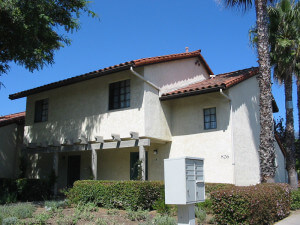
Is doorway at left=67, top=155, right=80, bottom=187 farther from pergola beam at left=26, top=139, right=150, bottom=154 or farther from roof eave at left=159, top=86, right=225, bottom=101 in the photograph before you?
roof eave at left=159, top=86, right=225, bottom=101

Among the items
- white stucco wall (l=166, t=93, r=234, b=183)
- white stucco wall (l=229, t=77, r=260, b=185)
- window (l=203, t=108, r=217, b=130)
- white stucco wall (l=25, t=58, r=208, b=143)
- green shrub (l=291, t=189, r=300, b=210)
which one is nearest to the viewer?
green shrub (l=291, t=189, r=300, b=210)

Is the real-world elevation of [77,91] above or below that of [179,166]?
above

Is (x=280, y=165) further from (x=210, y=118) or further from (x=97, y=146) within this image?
(x=97, y=146)

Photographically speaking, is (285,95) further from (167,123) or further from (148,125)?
(148,125)

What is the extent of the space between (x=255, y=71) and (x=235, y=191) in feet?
30.1

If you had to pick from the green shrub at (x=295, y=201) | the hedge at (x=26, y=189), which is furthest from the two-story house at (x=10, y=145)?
the green shrub at (x=295, y=201)

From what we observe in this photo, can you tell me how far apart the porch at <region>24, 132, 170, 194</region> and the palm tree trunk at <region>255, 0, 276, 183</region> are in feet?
14.7

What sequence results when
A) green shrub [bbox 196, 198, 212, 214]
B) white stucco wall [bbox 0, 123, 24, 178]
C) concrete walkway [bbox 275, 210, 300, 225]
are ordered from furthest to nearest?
white stucco wall [bbox 0, 123, 24, 178]
green shrub [bbox 196, 198, 212, 214]
concrete walkway [bbox 275, 210, 300, 225]

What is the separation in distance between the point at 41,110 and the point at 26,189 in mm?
4798

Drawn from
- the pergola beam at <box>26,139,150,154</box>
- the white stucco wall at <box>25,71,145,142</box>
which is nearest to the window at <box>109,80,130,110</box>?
the white stucco wall at <box>25,71,145,142</box>

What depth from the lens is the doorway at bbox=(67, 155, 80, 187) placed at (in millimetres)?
17562

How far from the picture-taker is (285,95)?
15680mm

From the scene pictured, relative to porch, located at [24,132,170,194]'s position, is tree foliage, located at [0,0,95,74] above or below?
above

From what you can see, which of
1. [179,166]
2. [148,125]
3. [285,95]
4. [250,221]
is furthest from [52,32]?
[285,95]
